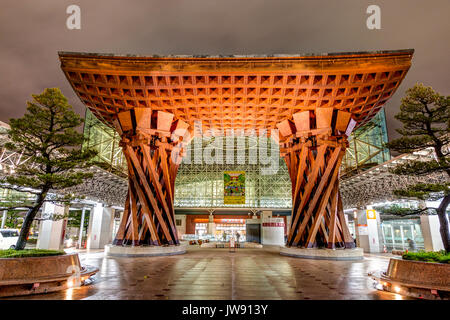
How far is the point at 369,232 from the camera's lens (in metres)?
19.9

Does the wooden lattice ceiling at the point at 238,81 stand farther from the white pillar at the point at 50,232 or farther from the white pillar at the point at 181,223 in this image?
the white pillar at the point at 181,223

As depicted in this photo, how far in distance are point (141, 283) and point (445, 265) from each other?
6493mm

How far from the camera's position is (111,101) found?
1341 cm

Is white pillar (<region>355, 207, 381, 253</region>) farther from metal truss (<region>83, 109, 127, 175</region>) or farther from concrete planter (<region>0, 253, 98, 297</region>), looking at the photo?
metal truss (<region>83, 109, 127, 175</region>)

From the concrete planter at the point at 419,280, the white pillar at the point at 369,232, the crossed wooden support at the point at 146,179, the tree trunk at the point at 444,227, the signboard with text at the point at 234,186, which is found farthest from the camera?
the signboard with text at the point at 234,186

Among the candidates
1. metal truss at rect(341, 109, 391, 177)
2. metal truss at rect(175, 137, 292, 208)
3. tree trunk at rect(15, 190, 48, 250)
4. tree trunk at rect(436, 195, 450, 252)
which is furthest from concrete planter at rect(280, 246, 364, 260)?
metal truss at rect(175, 137, 292, 208)

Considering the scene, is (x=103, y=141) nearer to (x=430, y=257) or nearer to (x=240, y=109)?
(x=240, y=109)

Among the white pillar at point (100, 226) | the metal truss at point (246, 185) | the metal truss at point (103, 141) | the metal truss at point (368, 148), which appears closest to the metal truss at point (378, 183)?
the metal truss at point (368, 148)

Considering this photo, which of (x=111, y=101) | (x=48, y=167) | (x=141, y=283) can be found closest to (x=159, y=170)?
(x=111, y=101)

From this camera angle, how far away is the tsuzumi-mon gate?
1180 centimetres

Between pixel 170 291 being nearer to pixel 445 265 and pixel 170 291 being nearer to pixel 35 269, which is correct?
pixel 35 269

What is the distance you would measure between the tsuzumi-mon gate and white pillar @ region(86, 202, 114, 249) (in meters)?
8.91

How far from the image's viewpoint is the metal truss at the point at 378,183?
14.4 meters

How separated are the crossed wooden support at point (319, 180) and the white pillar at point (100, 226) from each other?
15.8 metres
